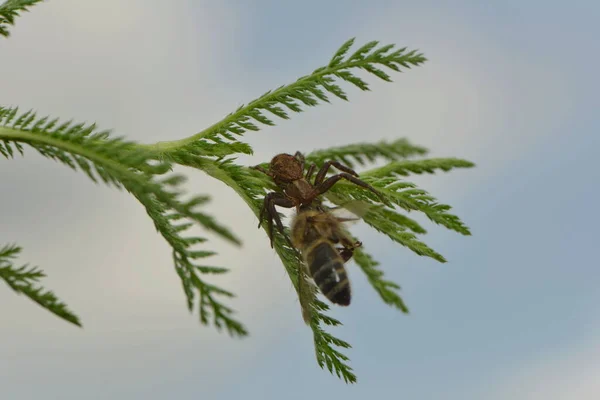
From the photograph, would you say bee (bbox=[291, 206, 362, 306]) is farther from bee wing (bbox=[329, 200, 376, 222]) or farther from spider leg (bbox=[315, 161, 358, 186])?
spider leg (bbox=[315, 161, 358, 186])

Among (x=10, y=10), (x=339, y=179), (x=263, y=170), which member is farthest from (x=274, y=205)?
(x=10, y=10)

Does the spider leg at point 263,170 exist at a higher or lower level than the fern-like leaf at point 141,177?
higher

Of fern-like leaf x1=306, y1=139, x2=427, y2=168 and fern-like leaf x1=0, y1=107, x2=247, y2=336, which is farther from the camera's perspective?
fern-like leaf x1=306, y1=139, x2=427, y2=168

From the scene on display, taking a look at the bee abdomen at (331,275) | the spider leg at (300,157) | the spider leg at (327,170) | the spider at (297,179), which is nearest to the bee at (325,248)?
the bee abdomen at (331,275)

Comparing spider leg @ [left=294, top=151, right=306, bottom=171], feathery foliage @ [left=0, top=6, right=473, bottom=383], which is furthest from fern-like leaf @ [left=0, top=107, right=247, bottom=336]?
spider leg @ [left=294, top=151, right=306, bottom=171]

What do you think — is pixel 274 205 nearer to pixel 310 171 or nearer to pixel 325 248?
pixel 325 248

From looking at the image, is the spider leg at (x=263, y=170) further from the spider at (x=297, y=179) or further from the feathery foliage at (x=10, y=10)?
the feathery foliage at (x=10, y=10)

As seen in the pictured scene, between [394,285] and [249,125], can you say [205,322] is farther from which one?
[249,125]
